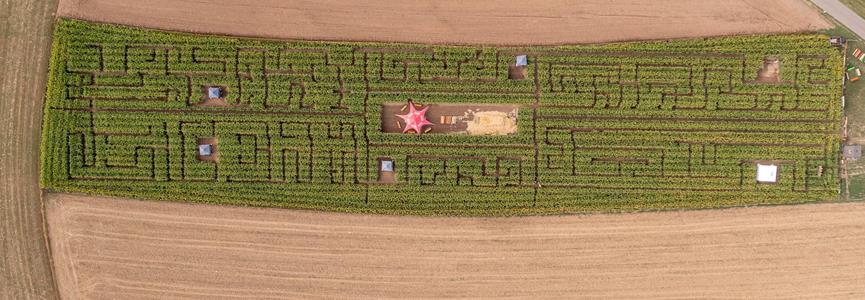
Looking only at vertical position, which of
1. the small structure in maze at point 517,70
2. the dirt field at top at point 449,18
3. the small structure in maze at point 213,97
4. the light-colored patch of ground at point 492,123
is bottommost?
the light-colored patch of ground at point 492,123

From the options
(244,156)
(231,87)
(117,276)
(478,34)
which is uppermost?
(478,34)

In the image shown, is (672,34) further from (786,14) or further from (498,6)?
(498,6)

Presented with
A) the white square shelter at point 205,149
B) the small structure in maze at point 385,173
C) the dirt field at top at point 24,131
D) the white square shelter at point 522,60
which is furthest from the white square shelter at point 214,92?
the white square shelter at point 522,60

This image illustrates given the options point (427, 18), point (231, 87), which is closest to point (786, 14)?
point (427, 18)

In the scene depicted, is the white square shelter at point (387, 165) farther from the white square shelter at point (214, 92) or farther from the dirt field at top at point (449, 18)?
the white square shelter at point (214, 92)

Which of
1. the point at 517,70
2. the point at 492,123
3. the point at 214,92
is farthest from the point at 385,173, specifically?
the point at 214,92

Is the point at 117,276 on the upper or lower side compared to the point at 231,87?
lower
